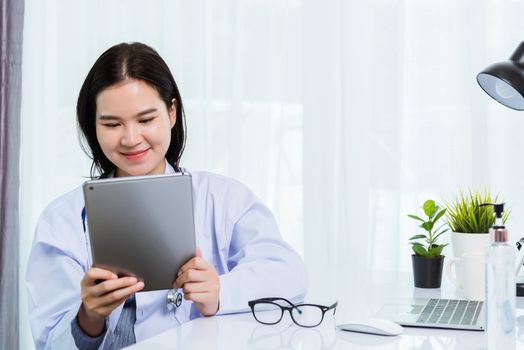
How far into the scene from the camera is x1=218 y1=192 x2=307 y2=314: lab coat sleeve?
1.31 m

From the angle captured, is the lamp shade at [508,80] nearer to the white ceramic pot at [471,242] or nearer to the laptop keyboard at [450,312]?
the white ceramic pot at [471,242]

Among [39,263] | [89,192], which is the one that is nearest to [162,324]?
[39,263]

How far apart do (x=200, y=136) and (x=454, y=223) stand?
1.06 meters

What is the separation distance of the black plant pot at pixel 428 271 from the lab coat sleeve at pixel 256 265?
0.32 meters

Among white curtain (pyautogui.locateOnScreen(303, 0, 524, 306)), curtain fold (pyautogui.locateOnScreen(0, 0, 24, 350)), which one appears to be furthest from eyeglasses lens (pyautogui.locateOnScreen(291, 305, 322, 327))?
curtain fold (pyautogui.locateOnScreen(0, 0, 24, 350))

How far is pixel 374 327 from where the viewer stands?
107cm

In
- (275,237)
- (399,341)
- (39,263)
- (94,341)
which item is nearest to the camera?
(399,341)

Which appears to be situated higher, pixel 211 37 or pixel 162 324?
pixel 211 37

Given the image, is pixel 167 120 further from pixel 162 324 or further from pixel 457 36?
pixel 457 36

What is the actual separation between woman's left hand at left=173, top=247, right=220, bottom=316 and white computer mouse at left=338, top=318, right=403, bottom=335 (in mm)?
255

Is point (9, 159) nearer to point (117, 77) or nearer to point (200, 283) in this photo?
point (117, 77)

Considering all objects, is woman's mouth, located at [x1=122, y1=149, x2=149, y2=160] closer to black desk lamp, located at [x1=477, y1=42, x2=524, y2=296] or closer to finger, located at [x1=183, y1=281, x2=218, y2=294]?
finger, located at [x1=183, y1=281, x2=218, y2=294]

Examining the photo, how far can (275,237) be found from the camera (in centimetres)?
146

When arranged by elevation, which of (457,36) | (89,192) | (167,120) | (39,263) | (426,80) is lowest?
(39,263)
